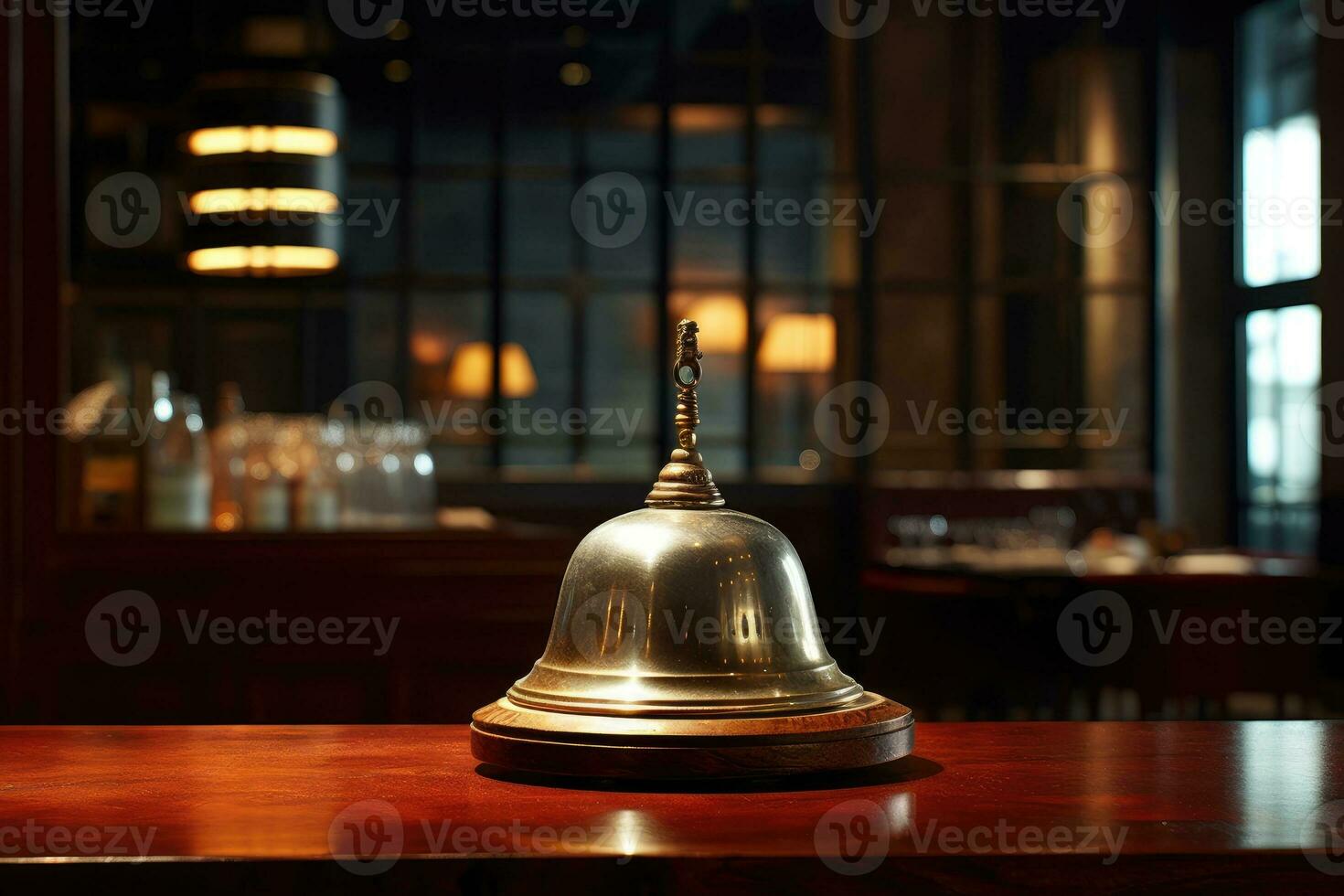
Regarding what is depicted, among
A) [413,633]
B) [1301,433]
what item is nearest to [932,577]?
[413,633]

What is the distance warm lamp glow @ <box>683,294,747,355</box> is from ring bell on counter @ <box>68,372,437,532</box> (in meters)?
4.62

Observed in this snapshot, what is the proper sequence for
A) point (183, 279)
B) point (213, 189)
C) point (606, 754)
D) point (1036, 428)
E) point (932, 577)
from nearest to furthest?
point (606, 754) → point (213, 189) → point (932, 577) → point (183, 279) → point (1036, 428)

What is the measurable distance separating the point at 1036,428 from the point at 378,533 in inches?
227

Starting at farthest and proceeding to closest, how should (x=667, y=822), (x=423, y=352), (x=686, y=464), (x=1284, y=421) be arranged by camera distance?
(x=1284, y=421) < (x=423, y=352) < (x=686, y=464) < (x=667, y=822)

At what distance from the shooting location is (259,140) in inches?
173

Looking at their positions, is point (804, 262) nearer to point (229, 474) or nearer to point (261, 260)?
point (261, 260)

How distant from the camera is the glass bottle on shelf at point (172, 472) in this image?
11.2ft

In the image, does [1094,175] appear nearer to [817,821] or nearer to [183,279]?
[183,279]

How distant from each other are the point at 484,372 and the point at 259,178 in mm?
3795

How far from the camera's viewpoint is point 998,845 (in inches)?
32.3

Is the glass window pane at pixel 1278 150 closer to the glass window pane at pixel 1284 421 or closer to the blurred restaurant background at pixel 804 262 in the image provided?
the blurred restaurant background at pixel 804 262

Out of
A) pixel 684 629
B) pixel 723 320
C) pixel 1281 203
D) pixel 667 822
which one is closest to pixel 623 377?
pixel 723 320

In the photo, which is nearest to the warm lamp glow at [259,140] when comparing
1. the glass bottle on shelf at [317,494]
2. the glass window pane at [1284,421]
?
the glass bottle on shelf at [317,494]

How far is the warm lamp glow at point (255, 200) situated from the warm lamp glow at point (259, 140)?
122 mm
